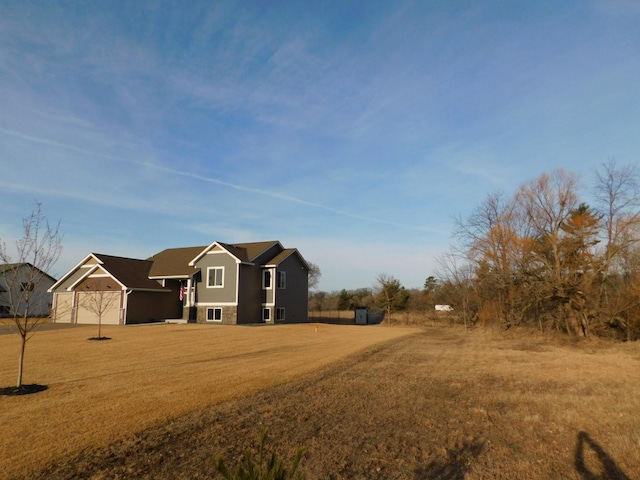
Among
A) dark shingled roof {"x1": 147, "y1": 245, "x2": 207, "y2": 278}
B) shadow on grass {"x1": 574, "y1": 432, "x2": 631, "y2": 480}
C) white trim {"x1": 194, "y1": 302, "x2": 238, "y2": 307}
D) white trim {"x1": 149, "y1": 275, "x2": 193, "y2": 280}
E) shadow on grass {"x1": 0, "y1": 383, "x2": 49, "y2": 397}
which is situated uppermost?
dark shingled roof {"x1": 147, "y1": 245, "x2": 207, "y2": 278}

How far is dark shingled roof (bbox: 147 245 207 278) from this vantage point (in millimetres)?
35750

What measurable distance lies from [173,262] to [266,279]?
922 centimetres

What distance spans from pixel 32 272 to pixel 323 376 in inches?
292

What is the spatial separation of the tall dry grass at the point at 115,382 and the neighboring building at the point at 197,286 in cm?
1355

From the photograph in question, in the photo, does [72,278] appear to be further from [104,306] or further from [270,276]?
[270,276]

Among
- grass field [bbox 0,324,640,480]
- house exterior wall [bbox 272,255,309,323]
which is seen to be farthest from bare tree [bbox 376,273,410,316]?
grass field [bbox 0,324,640,480]

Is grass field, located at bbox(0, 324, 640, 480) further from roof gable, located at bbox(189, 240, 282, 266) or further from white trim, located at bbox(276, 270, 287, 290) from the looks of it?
white trim, located at bbox(276, 270, 287, 290)

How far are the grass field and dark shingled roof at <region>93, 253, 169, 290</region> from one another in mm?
19396

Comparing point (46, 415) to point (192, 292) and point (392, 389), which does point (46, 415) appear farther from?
point (192, 292)

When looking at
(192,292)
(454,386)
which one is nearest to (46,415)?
(454,386)

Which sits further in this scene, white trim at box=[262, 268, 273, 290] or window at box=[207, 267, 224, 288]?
white trim at box=[262, 268, 273, 290]

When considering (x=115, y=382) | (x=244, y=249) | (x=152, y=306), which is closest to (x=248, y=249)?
(x=244, y=249)

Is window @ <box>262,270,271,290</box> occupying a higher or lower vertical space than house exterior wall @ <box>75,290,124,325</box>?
higher

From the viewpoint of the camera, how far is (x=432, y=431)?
6.72 m
